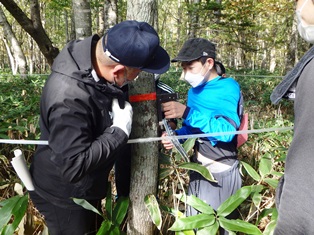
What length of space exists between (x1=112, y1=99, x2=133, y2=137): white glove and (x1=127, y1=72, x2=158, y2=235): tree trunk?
18 centimetres

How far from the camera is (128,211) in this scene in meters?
2.03

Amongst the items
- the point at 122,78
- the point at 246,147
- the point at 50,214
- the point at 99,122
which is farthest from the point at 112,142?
the point at 246,147

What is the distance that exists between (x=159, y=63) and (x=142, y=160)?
672mm

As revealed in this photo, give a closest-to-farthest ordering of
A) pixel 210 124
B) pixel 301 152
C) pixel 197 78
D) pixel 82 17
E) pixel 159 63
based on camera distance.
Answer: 1. pixel 301 152
2. pixel 159 63
3. pixel 210 124
4. pixel 197 78
5. pixel 82 17

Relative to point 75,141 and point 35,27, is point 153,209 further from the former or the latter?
point 35,27

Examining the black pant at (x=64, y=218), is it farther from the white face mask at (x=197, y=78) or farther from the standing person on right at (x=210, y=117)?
the white face mask at (x=197, y=78)

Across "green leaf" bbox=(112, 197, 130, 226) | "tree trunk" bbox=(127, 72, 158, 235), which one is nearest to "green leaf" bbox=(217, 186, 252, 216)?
"tree trunk" bbox=(127, 72, 158, 235)

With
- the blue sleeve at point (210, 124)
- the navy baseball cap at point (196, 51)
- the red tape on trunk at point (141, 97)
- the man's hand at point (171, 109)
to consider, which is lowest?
the blue sleeve at point (210, 124)

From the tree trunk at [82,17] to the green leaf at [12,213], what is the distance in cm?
266

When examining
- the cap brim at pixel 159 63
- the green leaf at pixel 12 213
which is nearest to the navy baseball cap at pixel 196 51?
the cap brim at pixel 159 63

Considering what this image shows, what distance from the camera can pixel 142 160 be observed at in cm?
190

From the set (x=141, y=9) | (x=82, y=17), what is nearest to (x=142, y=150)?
(x=141, y=9)

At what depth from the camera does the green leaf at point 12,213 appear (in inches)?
69.4

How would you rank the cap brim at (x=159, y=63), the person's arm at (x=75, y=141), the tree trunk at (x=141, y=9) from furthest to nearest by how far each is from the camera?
the tree trunk at (x=141, y=9), the cap brim at (x=159, y=63), the person's arm at (x=75, y=141)
